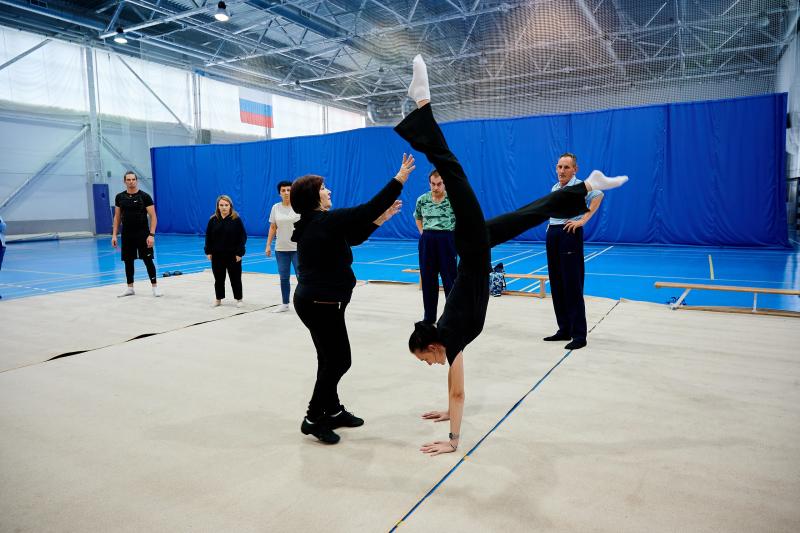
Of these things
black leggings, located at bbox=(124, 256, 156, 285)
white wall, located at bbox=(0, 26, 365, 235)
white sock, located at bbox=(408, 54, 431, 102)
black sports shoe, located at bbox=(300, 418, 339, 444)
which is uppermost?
white wall, located at bbox=(0, 26, 365, 235)

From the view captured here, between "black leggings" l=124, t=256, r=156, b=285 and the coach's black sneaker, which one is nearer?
the coach's black sneaker

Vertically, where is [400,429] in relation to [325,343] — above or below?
below

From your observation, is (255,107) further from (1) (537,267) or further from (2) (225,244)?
(2) (225,244)

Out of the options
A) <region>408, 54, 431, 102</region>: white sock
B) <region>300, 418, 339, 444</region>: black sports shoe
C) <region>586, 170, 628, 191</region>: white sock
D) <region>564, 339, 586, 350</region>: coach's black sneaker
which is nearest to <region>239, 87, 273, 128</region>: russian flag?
<region>564, 339, 586, 350</region>: coach's black sneaker

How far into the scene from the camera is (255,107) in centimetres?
1995

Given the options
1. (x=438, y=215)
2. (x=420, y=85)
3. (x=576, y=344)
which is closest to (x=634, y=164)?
(x=438, y=215)

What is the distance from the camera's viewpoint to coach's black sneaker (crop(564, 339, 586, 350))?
406cm

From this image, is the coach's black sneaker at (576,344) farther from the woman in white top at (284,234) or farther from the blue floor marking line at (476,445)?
the woman in white top at (284,234)

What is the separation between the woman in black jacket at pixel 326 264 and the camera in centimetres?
243

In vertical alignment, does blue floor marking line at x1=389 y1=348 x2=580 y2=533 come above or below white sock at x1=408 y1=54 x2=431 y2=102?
below

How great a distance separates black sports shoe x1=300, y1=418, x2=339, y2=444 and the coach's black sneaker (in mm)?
2269

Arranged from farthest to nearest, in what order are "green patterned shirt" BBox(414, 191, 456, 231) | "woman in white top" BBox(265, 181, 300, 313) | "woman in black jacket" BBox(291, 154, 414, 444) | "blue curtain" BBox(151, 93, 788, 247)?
"blue curtain" BBox(151, 93, 788, 247)
"woman in white top" BBox(265, 181, 300, 313)
"green patterned shirt" BBox(414, 191, 456, 231)
"woman in black jacket" BBox(291, 154, 414, 444)

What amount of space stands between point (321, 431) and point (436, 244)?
2.34m

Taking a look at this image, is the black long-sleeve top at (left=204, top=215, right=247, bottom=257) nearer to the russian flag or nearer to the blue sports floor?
the blue sports floor
